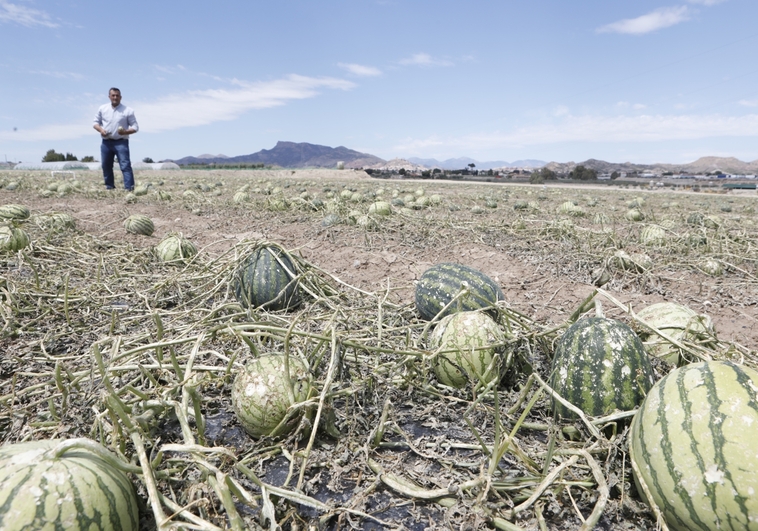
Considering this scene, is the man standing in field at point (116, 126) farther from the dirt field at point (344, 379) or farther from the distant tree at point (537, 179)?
the distant tree at point (537, 179)

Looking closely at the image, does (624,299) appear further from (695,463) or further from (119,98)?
(119,98)

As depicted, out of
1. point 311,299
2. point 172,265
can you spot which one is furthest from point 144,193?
point 311,299

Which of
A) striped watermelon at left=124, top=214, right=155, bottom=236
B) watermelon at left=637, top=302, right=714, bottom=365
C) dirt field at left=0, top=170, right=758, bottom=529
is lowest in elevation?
dirt field at left=0, top=170, right=758, bottom=529

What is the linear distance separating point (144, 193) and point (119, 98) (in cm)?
237

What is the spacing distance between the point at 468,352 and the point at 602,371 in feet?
2.02

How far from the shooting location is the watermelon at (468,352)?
2.34 m

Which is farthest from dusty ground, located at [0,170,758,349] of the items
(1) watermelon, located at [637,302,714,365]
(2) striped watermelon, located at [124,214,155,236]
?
(1) watermelon, located at [637,302,714,365]

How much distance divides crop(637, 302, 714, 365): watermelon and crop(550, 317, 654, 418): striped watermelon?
16cm

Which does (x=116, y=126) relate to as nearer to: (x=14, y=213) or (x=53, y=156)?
(x=14, y=213)

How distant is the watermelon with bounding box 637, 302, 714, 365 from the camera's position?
2.25 m

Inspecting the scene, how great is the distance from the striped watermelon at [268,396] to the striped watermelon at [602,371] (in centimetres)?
115

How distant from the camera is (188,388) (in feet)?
5.65

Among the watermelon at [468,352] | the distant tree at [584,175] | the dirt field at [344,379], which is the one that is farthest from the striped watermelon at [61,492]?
the distant tree at [584,175]

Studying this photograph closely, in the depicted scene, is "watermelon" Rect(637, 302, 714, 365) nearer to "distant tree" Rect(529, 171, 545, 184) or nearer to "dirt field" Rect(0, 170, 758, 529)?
"dirt field" Rect(0, 170, 758, 529)
